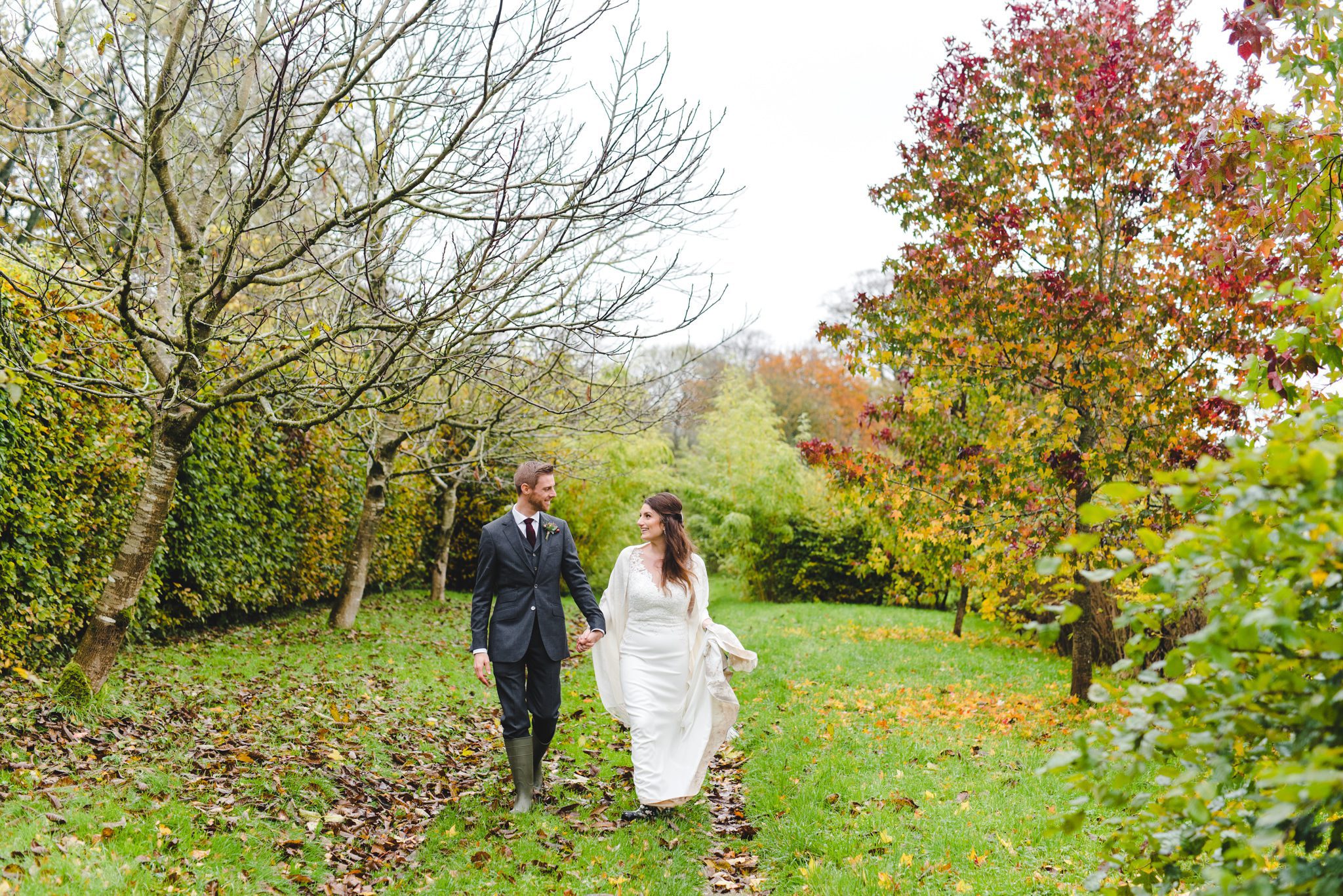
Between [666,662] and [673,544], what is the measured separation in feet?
2.58

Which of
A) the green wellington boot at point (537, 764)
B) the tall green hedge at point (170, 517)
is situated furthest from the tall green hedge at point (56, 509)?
the green wellington boot at point (537, 764)

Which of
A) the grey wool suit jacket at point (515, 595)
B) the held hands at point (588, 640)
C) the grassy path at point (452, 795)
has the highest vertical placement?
the grey wool suit jacket at point (515, 595)

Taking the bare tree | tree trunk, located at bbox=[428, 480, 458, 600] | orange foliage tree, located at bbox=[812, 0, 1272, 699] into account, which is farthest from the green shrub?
tree trunk, located at bbox=[428, 480, 458, 600]

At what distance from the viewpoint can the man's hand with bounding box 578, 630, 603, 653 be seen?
571 centimetres

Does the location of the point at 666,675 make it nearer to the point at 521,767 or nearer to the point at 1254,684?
the point at 521,767

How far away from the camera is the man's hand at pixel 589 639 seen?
5715mm

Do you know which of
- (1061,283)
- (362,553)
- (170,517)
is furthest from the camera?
(362,553)

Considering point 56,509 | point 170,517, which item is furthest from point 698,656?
point 170,517

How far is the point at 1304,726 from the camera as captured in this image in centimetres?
157

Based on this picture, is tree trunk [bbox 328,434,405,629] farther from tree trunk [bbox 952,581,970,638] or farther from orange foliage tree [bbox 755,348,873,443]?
orange foliage tree [bbox 755,348,873,443]

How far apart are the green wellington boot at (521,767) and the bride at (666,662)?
63 cm

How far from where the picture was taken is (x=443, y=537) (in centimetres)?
1734

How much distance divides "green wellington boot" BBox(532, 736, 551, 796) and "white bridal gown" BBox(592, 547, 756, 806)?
0.57 metres

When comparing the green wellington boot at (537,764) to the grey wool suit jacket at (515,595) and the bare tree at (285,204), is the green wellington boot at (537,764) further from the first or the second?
the bare tree at (285,204)
